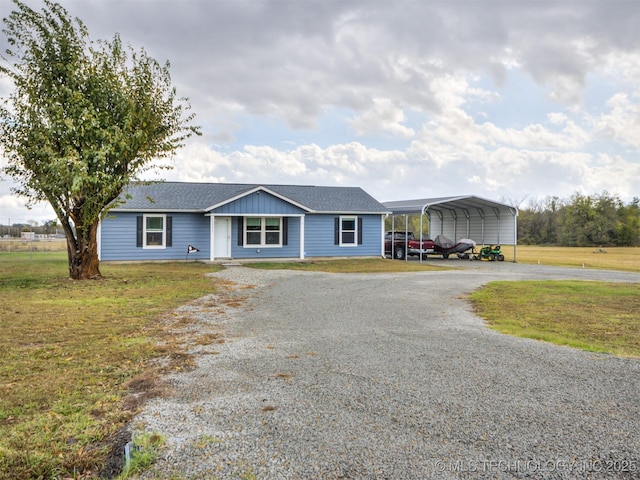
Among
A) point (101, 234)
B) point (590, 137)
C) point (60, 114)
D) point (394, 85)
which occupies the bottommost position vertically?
point (101, 234)

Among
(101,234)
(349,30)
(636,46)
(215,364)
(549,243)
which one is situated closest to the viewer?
(215,364)

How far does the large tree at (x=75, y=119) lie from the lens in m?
12.0

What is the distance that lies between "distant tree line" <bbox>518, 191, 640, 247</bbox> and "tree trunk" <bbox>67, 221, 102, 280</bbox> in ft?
156

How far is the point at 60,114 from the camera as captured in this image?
38.8ft

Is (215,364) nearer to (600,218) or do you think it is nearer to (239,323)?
(239,323)

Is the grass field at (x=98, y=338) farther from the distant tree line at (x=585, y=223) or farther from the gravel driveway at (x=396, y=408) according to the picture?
the distant tree line at (x=585, y=223)

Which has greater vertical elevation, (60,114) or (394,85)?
(394,85)

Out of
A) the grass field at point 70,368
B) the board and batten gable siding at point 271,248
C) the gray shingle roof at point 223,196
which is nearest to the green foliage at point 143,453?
the grass field at point 70,368

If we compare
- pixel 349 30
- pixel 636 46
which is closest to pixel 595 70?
pixel 636 46

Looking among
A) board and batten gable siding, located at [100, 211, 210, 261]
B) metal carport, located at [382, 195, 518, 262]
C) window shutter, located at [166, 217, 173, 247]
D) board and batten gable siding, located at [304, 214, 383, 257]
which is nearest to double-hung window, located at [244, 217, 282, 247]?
board and batten gable siding, located at [304, 214, 383, 257]

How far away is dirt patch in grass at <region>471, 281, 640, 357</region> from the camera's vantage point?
634cm

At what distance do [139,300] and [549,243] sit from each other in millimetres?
50709

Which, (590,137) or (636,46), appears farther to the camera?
(590,137)

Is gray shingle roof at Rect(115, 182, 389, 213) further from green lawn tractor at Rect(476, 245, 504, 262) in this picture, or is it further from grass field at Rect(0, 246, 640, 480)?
green lawn tractor at Rect(476, 245, 504, 262)
